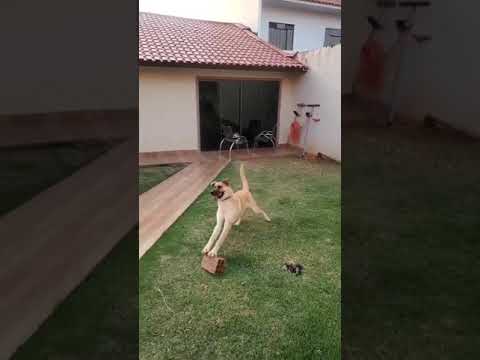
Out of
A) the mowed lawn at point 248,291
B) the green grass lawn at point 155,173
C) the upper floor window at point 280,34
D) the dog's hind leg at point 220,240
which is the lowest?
the mowed lawn at point 248,291

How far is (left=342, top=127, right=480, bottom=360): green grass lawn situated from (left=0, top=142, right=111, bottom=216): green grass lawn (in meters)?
1.64

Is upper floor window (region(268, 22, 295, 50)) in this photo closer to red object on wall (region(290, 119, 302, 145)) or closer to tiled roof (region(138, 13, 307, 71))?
tiled roof (region(138, 13, 307, 71))

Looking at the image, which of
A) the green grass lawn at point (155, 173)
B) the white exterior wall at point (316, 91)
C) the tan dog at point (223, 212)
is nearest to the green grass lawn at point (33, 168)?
the green grass lawn at point (155, 173)

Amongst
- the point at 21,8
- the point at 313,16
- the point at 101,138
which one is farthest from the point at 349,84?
the point at 313,16

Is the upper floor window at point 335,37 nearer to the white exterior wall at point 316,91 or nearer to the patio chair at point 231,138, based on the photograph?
the white exterior wall at point 316,91

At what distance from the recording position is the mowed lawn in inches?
42.1

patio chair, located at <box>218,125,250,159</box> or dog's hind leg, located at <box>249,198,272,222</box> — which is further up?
patio chair, located at <box>218,125,250,159</box>

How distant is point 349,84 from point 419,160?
0.26 meters

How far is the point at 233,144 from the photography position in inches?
127

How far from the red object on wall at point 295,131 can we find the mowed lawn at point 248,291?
2.34 ft

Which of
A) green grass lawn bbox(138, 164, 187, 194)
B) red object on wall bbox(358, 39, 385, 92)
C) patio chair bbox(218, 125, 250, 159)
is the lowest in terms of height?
green grass lawn bbox(138, 164, 187, 194)

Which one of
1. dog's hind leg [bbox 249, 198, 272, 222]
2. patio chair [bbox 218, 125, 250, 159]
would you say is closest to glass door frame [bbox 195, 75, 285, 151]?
patio chair [bbox 218, 125, 250, 159]

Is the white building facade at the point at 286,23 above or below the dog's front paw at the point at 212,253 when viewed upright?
above

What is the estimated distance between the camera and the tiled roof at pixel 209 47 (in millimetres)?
2059
